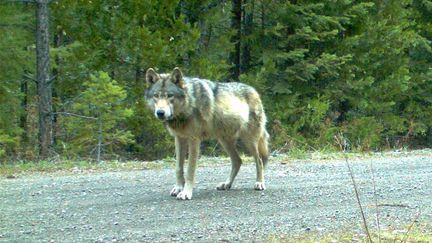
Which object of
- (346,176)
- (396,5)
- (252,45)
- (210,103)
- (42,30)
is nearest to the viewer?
(210,103)

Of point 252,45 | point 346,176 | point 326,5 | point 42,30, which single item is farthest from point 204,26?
point 346,176

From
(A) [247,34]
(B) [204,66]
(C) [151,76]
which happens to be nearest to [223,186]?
(C) [151,76]

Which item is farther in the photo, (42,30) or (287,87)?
(287,87)

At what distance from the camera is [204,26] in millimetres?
20188

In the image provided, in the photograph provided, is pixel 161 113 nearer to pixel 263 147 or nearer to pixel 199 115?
pixel 199 115

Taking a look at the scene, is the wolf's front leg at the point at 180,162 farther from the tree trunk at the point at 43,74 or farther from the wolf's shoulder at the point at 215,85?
the tree trunk at the point at 43,74

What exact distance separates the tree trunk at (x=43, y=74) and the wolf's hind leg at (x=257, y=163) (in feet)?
25.7

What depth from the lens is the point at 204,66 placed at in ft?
60.6

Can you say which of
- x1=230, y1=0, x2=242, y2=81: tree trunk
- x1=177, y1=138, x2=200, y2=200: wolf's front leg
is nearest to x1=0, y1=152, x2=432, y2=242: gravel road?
x1=177, y1=138, x2=200, y2=200: wolf's front leg

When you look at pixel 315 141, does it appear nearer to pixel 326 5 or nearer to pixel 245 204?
pixel 326 5

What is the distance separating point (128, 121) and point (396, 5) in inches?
445

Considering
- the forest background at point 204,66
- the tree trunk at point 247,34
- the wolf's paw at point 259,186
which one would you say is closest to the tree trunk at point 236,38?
the forest background at point 204,66

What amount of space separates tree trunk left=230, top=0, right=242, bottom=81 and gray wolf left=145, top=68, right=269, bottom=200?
12846 mm

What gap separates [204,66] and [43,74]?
4.76m
